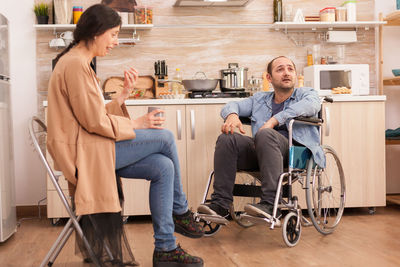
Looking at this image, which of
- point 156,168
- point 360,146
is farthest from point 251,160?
point 360,146

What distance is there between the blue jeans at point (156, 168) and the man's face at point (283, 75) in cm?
125

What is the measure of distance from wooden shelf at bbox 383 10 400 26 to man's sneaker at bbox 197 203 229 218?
2.21 metres

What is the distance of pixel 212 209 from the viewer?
3.06 meters

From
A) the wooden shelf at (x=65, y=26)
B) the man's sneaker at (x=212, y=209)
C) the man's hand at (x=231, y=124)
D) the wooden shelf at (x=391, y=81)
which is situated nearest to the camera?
the man's sneaker at (x=212, y=209)

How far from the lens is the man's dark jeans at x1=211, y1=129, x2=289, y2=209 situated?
2.99m

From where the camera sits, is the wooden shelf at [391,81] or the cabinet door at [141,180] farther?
the wooden shelf at [391,81]

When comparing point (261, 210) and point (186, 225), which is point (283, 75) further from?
point (186, 225)

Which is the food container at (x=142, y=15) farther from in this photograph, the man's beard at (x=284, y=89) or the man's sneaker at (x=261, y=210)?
the man's sneaker at (x=261, y=210)

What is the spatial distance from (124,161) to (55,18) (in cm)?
227

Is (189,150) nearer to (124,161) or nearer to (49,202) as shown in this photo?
(49,202)

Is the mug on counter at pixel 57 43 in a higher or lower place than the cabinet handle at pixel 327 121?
higher

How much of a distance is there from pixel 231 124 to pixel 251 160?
23 centimetres

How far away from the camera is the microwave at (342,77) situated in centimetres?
420

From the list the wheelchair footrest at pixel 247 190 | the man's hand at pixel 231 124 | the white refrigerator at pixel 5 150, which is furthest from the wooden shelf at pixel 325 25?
the white refrigerator at pixel 5 150
